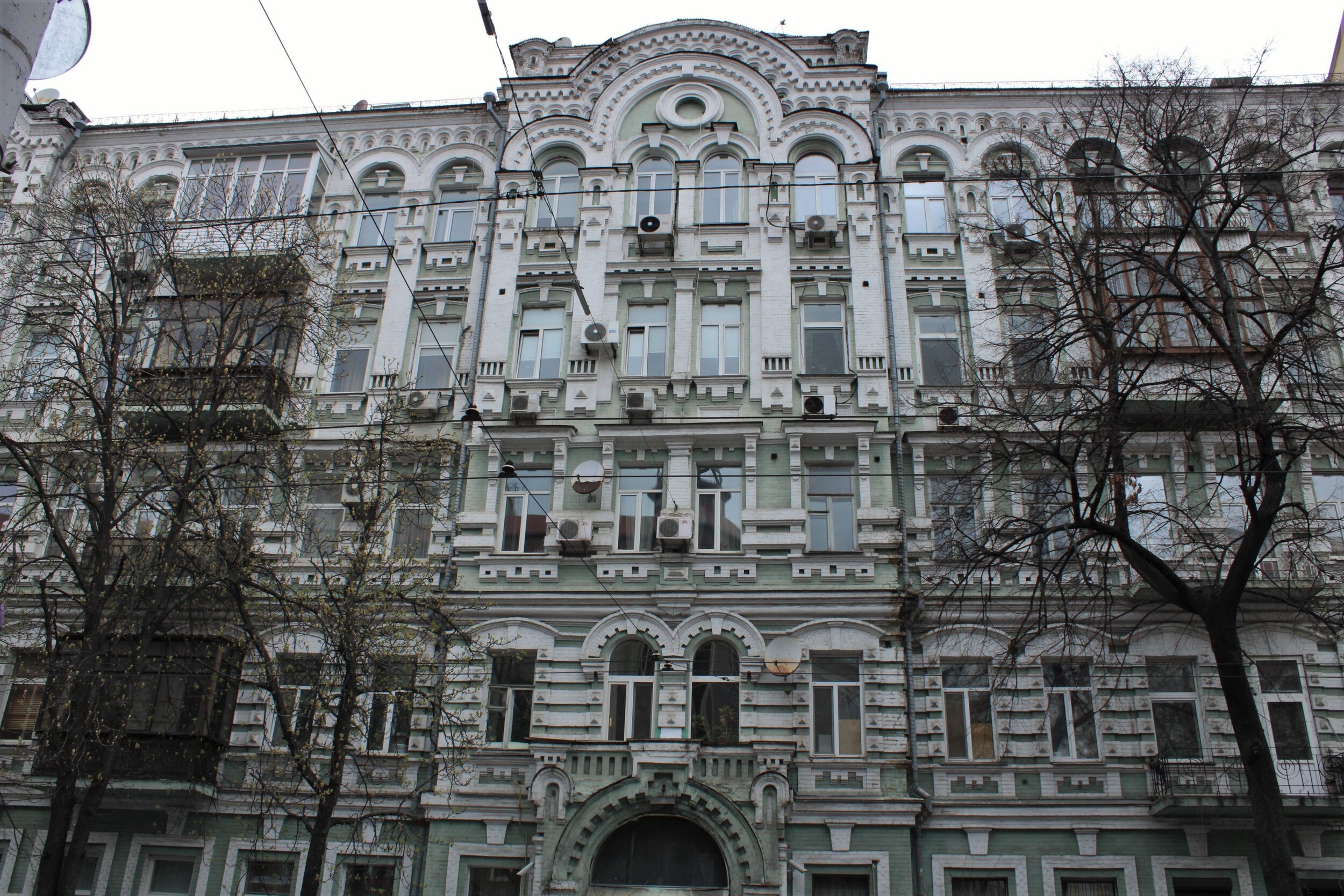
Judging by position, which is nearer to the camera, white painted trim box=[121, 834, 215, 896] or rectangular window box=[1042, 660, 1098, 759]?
rectangular window box=[1042, 660, 1098, 759]

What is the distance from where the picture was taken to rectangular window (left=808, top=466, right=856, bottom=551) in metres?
19.2

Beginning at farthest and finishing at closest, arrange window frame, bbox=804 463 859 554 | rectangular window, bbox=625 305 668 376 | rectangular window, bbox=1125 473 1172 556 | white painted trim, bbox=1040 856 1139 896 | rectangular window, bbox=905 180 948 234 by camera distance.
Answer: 1. rectangular window, bbox=905 180 948 234
2. rectangular window, bbox=625 305 668 376
3. window frame, bbox=804 463 859 554
4. rectangular window, bbox=1125 473 1172 556
5. white painted trim, bbox=1040 856 1139 896

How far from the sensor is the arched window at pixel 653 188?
74.1 feet

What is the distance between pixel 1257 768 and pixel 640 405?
38.6 ft

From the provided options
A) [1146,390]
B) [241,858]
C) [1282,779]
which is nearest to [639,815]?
[241,858]

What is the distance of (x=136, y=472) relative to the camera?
66.7 feet

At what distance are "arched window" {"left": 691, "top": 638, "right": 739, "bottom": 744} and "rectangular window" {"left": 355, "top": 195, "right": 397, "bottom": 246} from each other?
1203cm

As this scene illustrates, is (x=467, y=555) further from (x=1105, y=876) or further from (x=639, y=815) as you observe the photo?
(x=1105, y=876)

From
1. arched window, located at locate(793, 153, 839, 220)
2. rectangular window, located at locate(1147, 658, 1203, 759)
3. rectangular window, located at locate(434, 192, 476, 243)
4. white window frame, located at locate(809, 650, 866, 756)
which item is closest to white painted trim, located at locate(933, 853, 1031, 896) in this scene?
white window frame, located at locate(809, 650, 866, 756)

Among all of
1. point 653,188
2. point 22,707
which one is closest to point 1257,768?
point 653,188

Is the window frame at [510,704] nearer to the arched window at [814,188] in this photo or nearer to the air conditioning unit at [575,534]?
the air conditioning unit at [575,534]

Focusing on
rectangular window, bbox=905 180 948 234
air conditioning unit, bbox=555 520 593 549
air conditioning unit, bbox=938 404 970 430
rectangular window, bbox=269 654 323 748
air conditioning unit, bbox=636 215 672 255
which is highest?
rectangular window, bbox=905 180 948 234

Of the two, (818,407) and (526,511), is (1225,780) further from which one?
(526,511)

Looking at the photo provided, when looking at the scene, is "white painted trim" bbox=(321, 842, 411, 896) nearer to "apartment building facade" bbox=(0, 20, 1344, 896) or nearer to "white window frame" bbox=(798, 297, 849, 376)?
"apartment building facade" bbox=(0, 20, 1344, 896)
